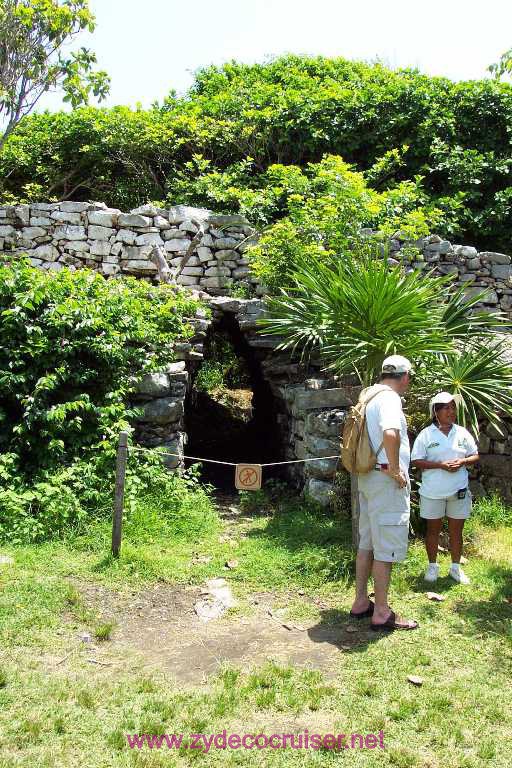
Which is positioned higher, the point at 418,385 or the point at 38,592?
the point at 418,385

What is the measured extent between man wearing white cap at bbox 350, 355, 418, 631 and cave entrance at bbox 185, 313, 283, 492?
4.00 metres

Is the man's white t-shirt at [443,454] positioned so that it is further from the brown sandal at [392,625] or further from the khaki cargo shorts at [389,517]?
the brown sandal at [392,625]

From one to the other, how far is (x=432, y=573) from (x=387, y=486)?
125cm

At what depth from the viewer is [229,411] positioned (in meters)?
11.4

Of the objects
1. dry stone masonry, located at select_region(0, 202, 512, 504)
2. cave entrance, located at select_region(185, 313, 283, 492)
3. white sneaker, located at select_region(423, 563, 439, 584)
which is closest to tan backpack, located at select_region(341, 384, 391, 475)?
white sneaker, located at select_region(423, 563, 439, 584)

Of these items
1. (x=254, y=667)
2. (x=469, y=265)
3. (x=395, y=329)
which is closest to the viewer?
(x=254, y=667)

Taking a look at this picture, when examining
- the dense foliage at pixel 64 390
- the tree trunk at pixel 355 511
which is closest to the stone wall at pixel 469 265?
the dense foliage at pixel 64 390

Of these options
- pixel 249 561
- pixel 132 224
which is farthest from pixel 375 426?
pixel 132 224

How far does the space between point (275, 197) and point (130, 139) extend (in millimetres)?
3053

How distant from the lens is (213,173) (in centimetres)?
1091

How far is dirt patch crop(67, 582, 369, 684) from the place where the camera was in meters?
3.88

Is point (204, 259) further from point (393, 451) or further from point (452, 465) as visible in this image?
point (393, 451)

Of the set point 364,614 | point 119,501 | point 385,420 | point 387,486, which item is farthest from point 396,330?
point 119,501

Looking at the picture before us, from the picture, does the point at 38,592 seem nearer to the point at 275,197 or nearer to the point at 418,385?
the point at 418,385
